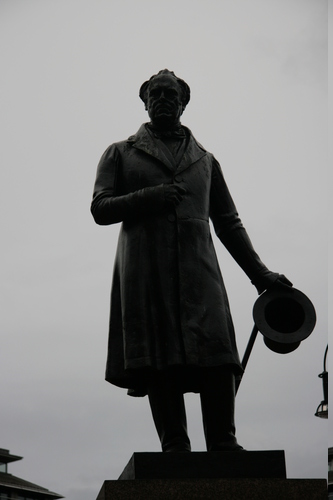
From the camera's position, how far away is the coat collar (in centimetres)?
926

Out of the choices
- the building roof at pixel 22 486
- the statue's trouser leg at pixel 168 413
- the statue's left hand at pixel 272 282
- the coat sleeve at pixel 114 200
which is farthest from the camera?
the building roof at pixel 22 486

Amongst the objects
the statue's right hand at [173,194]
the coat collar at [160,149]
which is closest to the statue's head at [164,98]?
the coat collar at [160,149]

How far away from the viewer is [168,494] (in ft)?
25.0

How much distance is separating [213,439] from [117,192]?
2.50 meters

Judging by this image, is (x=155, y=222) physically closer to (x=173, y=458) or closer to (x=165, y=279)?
(x=165, y=279)

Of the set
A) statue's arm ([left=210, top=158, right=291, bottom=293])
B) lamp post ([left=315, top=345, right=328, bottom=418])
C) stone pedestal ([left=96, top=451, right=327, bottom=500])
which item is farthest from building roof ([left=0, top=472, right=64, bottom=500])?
stone pedestal ([left=96, top=451, right=327, bottom=500])

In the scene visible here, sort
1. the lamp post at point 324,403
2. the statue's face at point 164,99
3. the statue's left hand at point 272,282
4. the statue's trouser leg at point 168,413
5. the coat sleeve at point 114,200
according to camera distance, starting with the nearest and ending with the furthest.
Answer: the statue's trouser leg at point 168,413 → the coat sleeve at point 114,200 → the statue's left hand at point 272,282 → the statue's face at point 164,99 → the lamp post at point 324,403

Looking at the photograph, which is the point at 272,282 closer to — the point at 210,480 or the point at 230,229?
the point at 230,229

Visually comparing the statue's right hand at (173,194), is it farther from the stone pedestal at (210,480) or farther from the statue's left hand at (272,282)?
the stone pedestal at (210,480)

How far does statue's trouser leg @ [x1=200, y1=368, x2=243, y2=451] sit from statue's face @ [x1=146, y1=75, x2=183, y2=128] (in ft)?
8.18

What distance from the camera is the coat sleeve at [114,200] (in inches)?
348

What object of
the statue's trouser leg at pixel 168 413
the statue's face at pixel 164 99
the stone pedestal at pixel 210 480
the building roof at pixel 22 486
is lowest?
the stone pedestal at pixel 210 480

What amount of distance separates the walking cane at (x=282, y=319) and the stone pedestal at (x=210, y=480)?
3.75ft

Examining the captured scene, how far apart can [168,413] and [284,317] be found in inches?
58.4
